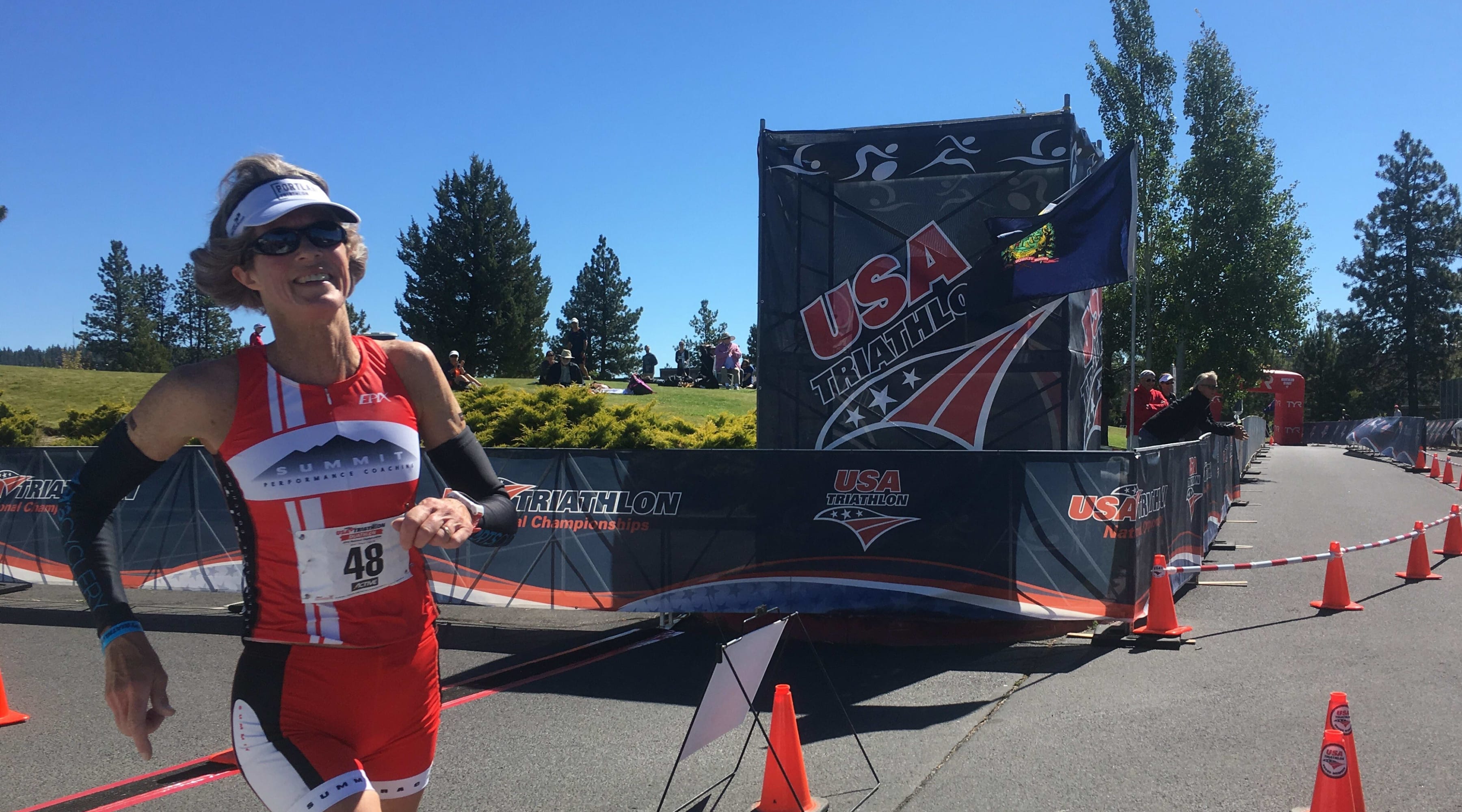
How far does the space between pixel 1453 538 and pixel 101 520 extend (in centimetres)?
1445

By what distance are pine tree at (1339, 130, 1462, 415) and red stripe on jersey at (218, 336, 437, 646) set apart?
8102cm

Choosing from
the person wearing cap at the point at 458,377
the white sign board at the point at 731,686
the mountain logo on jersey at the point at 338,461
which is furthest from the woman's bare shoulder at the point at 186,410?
the person wearing cap at the point at 458,377

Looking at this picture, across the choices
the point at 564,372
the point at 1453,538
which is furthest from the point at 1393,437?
the point at 564,372

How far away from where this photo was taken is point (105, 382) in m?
28.2

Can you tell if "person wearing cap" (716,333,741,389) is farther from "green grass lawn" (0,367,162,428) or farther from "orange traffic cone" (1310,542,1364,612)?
"orange traffic cone" (1310,542,1364,612)

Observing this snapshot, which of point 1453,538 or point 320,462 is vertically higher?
point 320,462

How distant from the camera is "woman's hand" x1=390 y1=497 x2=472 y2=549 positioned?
2.11 meters

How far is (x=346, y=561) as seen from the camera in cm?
226

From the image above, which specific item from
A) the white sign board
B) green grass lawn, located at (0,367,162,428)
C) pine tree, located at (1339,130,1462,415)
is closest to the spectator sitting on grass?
green grass lawn, located at (0,367,162,428)

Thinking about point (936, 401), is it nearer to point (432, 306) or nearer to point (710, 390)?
point (710, 390)

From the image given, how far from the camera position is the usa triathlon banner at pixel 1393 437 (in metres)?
30.3

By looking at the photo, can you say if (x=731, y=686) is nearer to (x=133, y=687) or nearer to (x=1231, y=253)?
(x=133, y=687)

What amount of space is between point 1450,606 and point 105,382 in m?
31.4

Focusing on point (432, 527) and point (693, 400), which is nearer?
point (432, 527)
